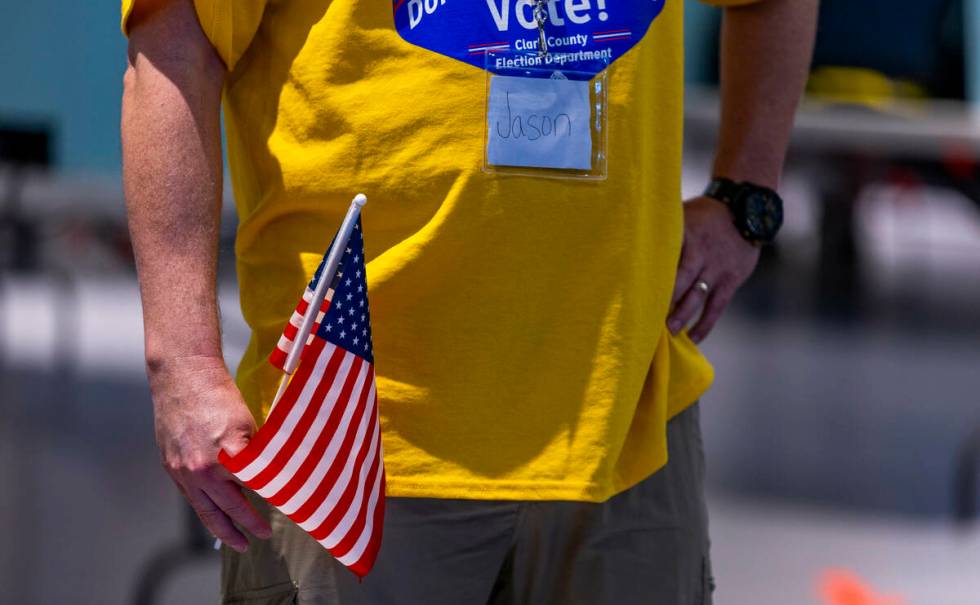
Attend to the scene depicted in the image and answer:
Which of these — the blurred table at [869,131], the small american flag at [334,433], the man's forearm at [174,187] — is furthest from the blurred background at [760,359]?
the small american flag at [334,433]

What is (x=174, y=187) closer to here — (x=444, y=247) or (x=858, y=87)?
(x=444, y=247)

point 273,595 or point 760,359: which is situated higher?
point 273,595

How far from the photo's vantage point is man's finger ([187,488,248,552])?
1022mm

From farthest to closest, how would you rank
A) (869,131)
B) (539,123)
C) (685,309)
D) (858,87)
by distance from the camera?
(858,87)
(869,131)
(685,309)
(539,123)

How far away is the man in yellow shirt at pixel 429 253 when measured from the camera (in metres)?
1.04

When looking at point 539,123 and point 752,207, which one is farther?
point 752,207

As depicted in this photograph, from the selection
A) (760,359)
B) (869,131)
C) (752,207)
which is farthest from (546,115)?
(760,359)

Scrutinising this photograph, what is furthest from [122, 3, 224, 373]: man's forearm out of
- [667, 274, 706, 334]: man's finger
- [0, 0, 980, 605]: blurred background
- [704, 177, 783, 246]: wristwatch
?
[0, 0, 980, 605]: blurred background

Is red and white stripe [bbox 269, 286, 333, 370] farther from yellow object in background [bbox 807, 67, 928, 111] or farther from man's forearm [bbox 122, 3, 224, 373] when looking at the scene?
yellow object in background [bbox 807, 67, 928, 111]

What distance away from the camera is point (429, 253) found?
104cm

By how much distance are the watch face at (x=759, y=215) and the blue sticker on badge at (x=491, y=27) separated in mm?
347

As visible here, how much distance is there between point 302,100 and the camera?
1064 mm

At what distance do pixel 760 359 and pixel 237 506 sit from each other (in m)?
4.22

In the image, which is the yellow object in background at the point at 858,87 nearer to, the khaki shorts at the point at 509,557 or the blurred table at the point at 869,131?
the blurred table at the point at 869,131
